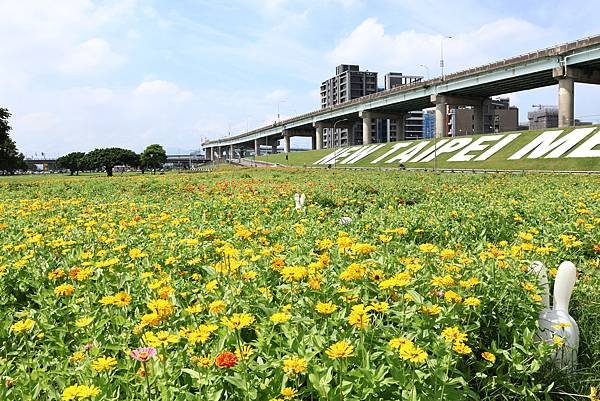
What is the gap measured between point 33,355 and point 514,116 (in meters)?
141

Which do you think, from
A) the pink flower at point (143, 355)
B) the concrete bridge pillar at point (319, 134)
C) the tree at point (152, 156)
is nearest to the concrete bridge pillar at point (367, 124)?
the concrete bridge pillar at point (319, 134)

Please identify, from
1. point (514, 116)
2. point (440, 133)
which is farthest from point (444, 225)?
point (514, 116)

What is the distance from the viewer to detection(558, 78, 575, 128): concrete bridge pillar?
42.0 meters

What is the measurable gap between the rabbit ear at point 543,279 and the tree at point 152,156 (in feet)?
320

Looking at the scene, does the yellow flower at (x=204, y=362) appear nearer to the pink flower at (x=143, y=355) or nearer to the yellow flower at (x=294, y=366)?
the pink flower at (x=143, y=355)

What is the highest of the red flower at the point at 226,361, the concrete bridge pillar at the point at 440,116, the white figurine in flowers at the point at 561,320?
the concrete bridge pillar at the point at 440,116

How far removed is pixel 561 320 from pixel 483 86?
55.4 m

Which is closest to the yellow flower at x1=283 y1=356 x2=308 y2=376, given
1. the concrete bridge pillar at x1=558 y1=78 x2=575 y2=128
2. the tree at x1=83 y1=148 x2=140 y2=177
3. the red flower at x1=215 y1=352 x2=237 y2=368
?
the red flower at x1=215 y1=352 x2=237 y2=368

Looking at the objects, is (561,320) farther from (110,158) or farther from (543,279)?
(110,158)

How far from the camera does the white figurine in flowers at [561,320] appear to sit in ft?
9.40

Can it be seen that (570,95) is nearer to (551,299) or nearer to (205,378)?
(551,299)

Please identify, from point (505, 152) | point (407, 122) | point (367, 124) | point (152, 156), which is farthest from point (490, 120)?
point (152, 156)

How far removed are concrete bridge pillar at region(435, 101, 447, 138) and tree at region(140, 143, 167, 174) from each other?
6277 cm

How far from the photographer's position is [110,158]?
287 feet
